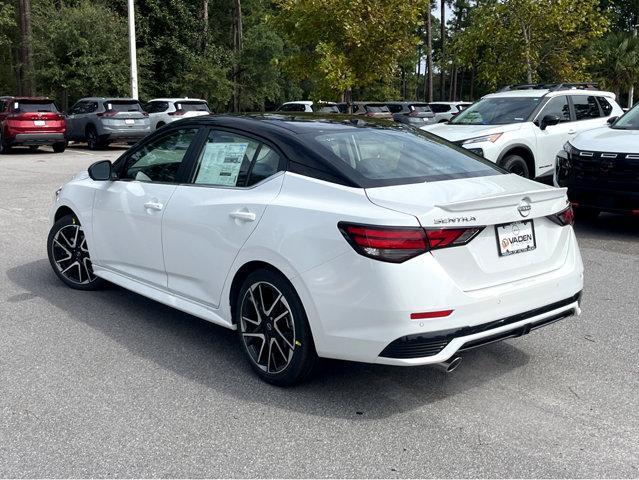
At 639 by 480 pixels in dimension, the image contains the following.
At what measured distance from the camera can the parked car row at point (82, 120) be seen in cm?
2106

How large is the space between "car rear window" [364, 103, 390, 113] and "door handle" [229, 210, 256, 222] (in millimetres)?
25043

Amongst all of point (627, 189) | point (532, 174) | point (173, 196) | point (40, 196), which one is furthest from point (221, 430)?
point (40, 196)

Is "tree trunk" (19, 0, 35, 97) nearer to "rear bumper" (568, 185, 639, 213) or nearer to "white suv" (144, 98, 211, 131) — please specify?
"white suv" (144, 98, 211, 131)

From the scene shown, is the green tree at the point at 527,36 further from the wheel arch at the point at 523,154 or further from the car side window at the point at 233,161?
the car side window at the point at 233,161

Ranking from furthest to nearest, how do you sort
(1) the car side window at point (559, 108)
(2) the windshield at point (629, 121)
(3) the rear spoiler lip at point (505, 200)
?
(1) the car side window at point (559, 108) < (2) the windshield at point (629, 121) < (3) the rear spoiler lip at point (505, 200)

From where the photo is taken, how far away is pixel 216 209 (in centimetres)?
429

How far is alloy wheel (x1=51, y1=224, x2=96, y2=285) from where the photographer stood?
590cm

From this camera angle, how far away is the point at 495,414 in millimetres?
3646

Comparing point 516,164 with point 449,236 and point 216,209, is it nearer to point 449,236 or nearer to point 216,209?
point 216,209

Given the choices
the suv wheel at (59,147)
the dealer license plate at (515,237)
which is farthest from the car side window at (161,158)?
the suv wheel at (59,147)

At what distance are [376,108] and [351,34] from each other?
13624mm

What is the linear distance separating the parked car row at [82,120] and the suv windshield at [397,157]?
15471 mm

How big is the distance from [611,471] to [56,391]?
2941mm

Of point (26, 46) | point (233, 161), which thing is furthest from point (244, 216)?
point (26, 46)
